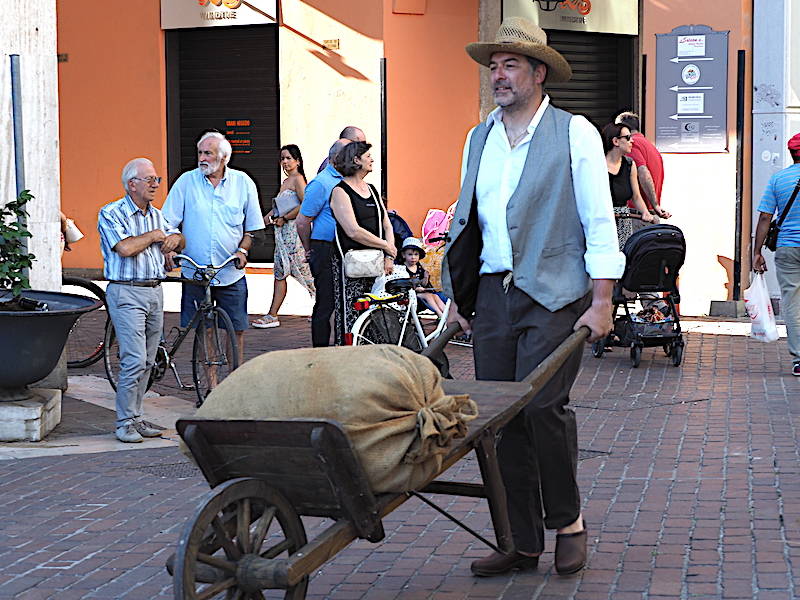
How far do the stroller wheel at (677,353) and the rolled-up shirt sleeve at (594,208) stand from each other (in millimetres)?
6342

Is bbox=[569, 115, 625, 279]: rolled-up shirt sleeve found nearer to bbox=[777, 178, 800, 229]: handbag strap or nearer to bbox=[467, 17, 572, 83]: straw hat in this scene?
bbox=[467, 17, 572, 83]: straw hat

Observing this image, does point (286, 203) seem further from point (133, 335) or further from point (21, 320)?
point (21, 320)

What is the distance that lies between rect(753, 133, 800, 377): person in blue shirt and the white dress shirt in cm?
587

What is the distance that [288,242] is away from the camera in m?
14.0

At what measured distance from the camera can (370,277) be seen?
1026cm

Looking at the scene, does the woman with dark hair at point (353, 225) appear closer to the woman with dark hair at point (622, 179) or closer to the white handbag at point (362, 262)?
the white handbag at point (362, 262)

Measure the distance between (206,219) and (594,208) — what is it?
4.75 m

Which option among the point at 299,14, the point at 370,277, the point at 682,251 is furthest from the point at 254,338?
the point at 299,14

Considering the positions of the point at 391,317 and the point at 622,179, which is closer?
the point at 391,317

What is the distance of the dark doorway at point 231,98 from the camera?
1750 centimetres

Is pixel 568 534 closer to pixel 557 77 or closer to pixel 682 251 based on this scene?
pixel 557 77

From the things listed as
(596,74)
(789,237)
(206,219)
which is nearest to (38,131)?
(206,219)

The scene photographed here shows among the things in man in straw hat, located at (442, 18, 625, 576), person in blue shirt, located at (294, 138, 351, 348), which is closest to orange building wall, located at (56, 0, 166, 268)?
person in blue shirt, located at (294, 138, 351, 348)

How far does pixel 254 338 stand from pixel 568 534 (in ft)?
26.4
